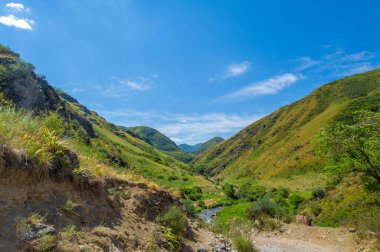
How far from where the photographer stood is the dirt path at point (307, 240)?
1667cm

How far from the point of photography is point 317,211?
35.2 metres

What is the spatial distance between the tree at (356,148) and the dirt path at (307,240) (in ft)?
17.2

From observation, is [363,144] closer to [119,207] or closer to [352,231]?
[352,231]

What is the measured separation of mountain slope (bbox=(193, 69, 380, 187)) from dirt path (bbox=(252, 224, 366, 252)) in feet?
217

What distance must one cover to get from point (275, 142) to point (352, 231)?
457 feet

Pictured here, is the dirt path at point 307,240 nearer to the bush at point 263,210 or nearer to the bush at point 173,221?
the bush at point 263,210

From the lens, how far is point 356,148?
21797 millimetres

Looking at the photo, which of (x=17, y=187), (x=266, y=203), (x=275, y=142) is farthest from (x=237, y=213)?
(x=275, y=142)

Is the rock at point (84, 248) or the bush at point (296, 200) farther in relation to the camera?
the bush at point (296, 200)

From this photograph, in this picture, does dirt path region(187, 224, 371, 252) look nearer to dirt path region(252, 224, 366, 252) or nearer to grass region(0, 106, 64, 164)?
dirt path region(252, 224, 366, 252)

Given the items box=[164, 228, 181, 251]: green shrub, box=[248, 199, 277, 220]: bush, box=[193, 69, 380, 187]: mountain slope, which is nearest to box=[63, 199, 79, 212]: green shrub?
box=[164, 228, 181, 251]: green shrub

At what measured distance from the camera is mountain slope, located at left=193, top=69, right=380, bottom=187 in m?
104

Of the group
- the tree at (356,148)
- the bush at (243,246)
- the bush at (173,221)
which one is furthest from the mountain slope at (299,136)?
the bush at (173,221)

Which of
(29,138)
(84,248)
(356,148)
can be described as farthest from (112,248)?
(356,148)
